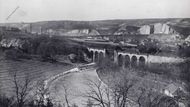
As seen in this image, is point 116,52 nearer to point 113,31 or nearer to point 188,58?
point 113,31

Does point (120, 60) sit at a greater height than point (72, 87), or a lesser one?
greater

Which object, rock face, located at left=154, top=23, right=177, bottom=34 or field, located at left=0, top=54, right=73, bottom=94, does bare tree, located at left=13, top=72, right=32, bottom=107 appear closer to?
field, located at left=0, top=54, right=73, bottom=94

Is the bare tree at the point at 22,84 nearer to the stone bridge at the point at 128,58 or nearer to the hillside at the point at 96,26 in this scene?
the hillside at the point at 96,26

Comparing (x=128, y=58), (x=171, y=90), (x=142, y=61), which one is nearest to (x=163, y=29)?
(x=142, y=61)

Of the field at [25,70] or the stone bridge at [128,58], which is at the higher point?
the stone bridge at [128,58]

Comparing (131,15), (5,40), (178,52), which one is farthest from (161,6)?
(5,40)

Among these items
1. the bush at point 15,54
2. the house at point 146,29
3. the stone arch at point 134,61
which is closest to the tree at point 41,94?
the bush at point 15,54

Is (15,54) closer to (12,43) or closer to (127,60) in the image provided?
(12,43)

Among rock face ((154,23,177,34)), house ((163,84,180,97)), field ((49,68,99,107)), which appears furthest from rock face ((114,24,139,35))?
house ((163,84,180,97))
